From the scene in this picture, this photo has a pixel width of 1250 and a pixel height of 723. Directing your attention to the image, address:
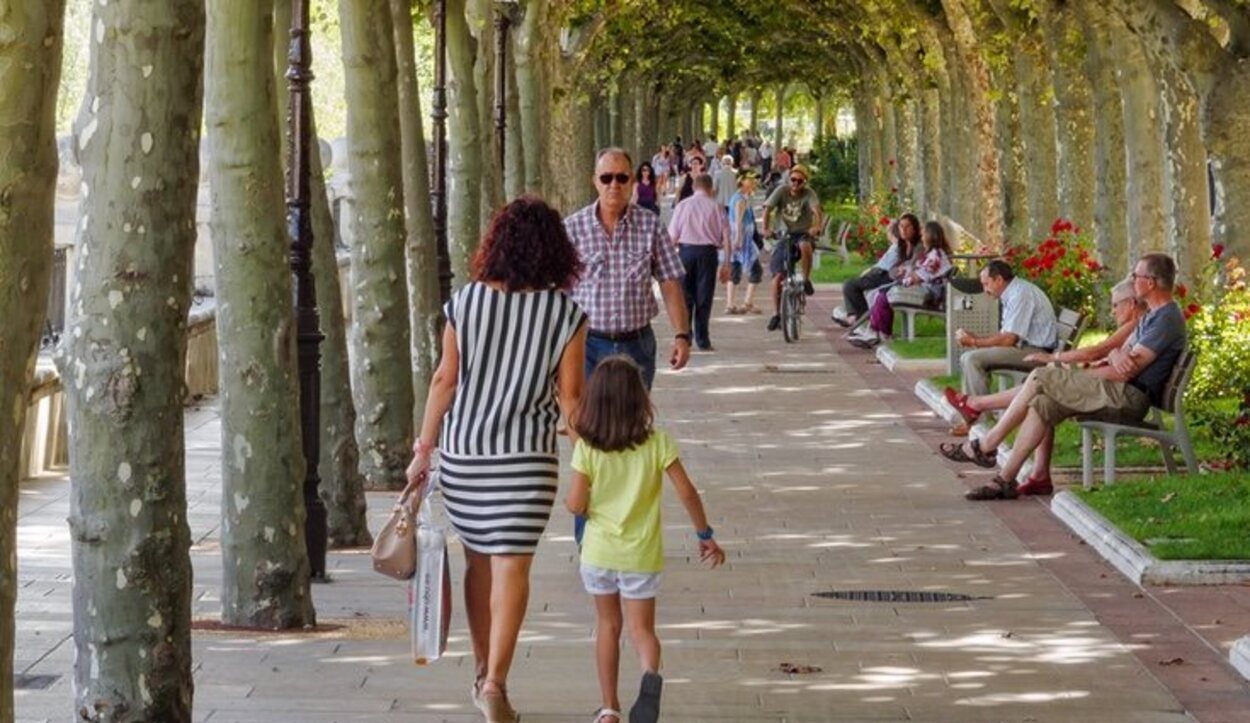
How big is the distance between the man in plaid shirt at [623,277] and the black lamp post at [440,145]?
7471 millimetres

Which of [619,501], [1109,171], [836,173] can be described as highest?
[836,173]

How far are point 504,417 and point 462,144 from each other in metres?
16.4

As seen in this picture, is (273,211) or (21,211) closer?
(21,211)

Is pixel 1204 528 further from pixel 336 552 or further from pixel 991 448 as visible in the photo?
pixel 336 552

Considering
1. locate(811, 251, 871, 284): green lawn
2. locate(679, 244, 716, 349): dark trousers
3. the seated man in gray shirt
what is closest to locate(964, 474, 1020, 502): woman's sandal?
the seated man in gray shirt

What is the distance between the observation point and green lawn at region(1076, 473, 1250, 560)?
44.0 feet

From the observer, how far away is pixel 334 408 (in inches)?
598

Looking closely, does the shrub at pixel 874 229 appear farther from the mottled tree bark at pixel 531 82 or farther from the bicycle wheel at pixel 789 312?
the bicycle wheel at pixel 789 312

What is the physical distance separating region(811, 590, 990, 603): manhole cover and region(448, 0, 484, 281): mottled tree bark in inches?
515

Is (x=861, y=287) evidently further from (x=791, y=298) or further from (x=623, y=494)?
(x=623, y=494)

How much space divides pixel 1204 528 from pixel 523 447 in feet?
17.6

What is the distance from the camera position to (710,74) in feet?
349

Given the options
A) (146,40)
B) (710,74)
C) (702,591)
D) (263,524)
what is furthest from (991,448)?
(710,74)

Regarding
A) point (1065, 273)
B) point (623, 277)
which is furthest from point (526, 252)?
point (1065, 273)
